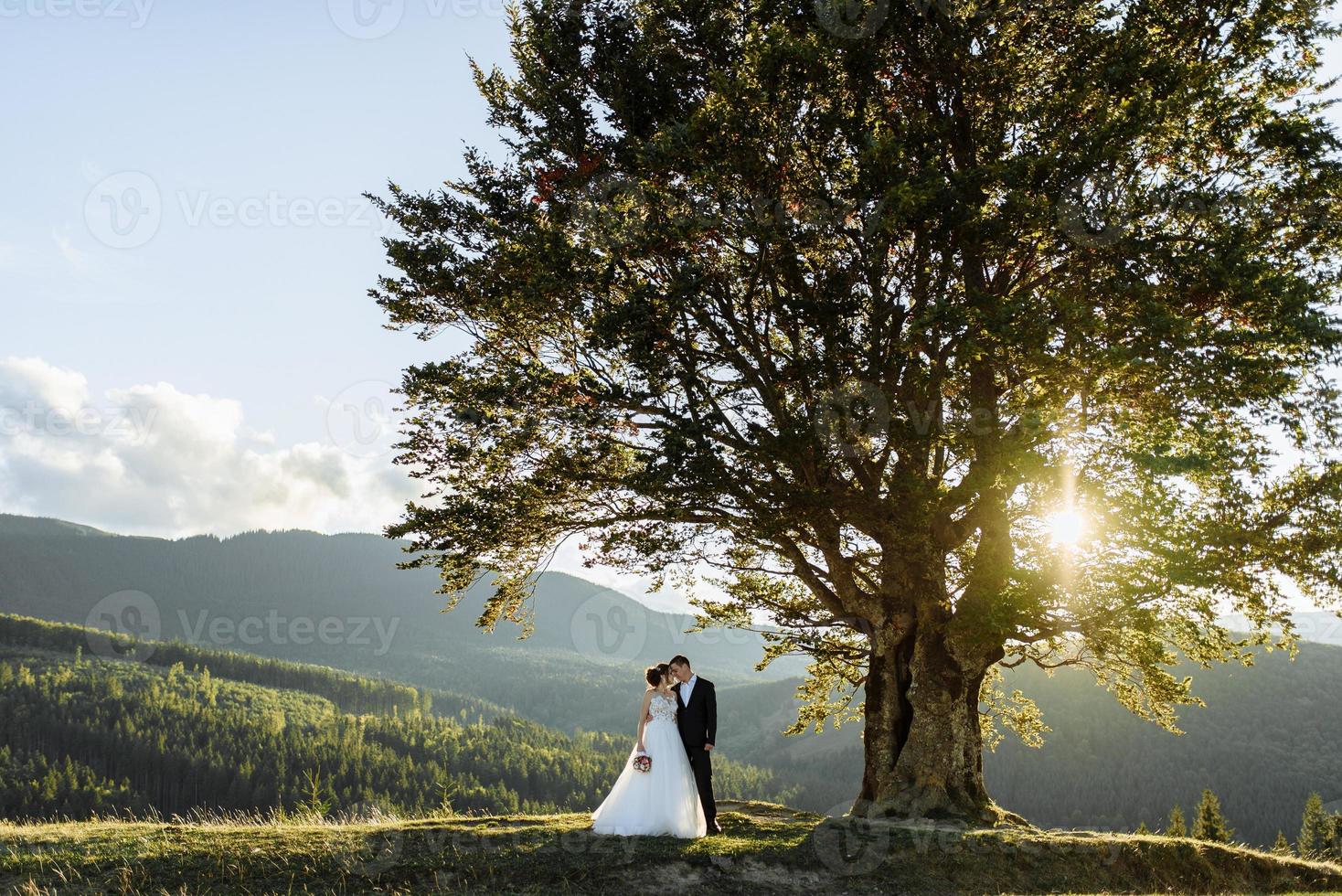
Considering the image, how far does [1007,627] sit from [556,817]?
8.78 metres

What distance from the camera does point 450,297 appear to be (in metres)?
17.4

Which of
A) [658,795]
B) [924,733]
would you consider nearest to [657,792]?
[658,795]

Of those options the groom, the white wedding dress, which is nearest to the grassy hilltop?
the white wedding dress

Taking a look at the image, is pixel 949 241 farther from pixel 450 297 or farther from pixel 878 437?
pixel 450 297

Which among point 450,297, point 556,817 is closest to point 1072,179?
point 450,297

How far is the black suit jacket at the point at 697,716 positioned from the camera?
520 inches

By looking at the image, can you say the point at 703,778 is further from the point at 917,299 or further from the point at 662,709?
the point at 917,299

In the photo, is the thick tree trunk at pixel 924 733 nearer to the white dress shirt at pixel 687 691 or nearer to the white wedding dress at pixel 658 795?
the white wedding dress at pixel 658 795

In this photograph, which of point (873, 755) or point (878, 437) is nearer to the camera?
point (878, 437)

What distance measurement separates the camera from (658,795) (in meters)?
12.8

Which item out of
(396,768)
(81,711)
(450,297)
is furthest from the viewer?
(81,711)

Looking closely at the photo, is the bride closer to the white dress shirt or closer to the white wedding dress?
the white wedding dress

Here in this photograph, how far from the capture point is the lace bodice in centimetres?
1325

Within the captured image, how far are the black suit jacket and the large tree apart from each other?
336 centimetres
